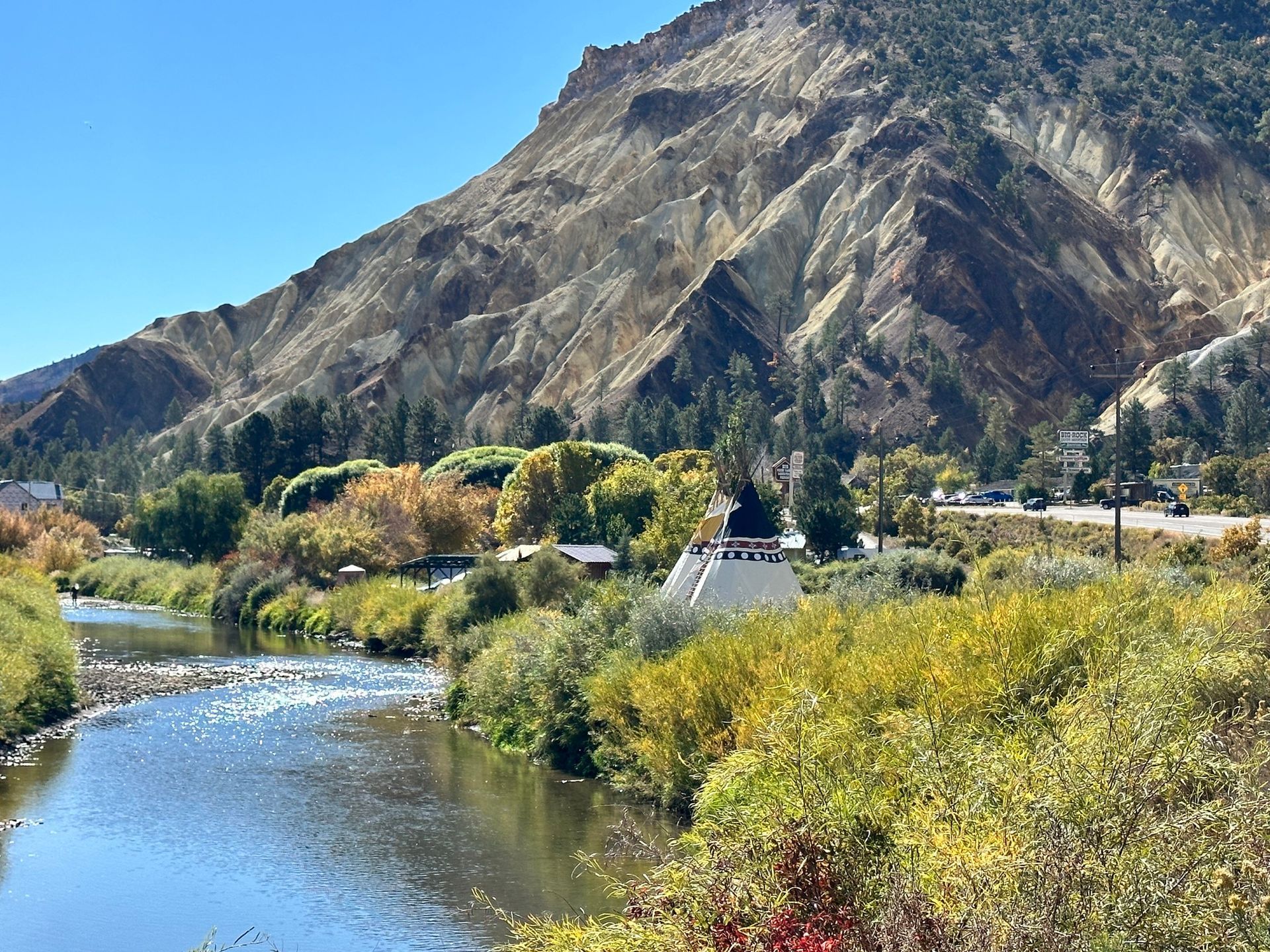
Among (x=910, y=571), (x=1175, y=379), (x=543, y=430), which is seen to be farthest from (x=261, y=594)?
(x=1175, y=379)

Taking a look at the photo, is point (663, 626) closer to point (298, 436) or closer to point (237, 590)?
point (237, 590)

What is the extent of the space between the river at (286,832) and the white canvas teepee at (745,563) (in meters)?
7.74

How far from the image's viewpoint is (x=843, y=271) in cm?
17238

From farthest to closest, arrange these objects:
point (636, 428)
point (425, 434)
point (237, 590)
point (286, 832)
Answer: point (636, 428) < point (425, 434) < point (237, 590) < point (286, 832)

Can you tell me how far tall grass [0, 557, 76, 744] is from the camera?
3741 centimetres

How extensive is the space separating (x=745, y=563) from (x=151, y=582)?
196 ft

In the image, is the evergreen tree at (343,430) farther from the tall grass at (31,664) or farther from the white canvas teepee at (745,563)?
the white canvas teepee at (745,563)

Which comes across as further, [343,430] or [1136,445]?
[343,430]

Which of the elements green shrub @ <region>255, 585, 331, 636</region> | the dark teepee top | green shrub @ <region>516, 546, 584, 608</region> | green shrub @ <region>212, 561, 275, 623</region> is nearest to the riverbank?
green shrub @ <region>516, 546, 584, 608</region>

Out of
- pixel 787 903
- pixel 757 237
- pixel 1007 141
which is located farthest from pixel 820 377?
pixel 787 903

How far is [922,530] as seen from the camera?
7694 cm

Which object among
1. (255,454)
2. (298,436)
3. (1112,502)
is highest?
(298,436)

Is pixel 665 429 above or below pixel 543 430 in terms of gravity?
above

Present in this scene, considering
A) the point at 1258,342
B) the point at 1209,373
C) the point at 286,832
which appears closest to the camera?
the point at 286,832
